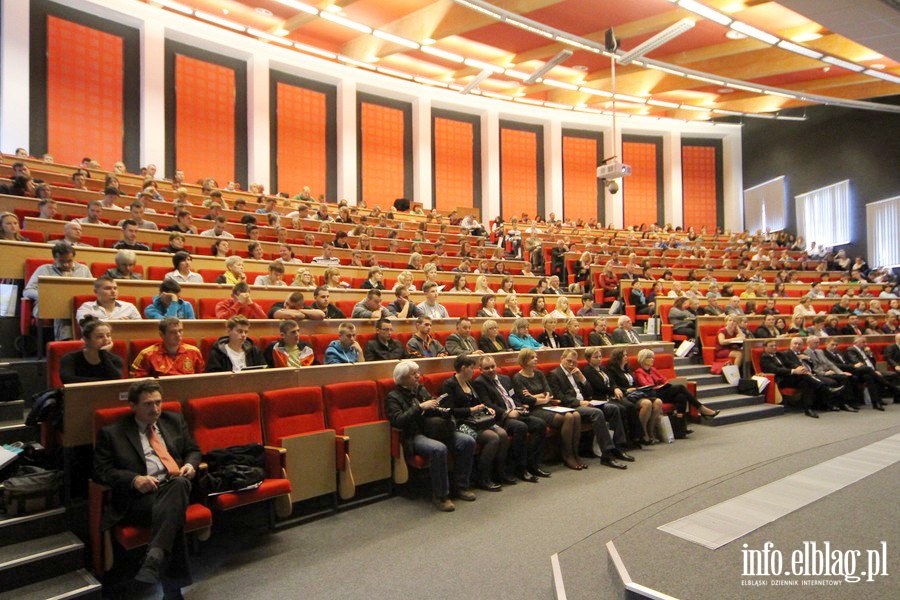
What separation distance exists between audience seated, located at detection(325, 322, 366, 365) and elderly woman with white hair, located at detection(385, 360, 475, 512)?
0.45 m

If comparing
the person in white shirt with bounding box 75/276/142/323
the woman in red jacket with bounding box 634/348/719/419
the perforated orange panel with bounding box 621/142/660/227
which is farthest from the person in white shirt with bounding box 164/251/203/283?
the perforated orange panel with bounding box 621/142/660/227

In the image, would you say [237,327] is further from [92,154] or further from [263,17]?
[263,17]

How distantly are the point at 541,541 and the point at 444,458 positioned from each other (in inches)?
29.9

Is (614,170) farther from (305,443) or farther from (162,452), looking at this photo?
(162,452)

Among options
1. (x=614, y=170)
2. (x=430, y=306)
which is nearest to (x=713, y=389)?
(x=614, y=170)

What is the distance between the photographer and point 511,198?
14570 mm

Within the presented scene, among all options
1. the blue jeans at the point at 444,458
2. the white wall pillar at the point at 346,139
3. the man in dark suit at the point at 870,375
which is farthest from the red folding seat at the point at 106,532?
the white wall pillar at the point at 346,139

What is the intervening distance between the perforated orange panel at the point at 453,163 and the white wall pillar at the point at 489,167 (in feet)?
0.97

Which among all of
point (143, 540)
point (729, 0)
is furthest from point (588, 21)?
point (143, 540)

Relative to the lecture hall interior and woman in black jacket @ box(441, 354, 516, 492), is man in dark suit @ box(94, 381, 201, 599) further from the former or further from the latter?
woman in black jacket @ box(441, 354, 516, 492)

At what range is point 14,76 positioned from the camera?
7.84 m

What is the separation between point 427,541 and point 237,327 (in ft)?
5.51

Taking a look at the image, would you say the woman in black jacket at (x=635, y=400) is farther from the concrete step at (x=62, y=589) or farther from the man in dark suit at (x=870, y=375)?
the concrete step at (x=62, y=589)

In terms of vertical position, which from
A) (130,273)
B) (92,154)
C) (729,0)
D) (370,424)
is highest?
(729,0)
